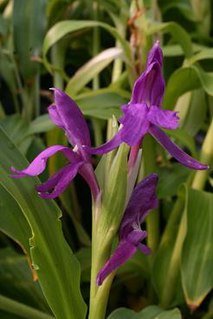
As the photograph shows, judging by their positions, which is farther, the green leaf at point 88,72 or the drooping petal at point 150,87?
the green leaf at point 88,72

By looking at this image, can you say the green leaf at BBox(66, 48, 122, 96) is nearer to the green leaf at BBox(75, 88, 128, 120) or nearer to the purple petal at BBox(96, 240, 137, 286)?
the green leaf at BBox(75, 88, 128, 120)

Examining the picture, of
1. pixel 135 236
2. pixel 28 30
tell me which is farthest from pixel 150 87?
pixel 28 30

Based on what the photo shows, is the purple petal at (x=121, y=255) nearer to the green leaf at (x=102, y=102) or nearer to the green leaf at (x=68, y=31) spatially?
the green leaf at (x=102, y=102)

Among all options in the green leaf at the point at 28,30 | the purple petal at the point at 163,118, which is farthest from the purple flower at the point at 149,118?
the green leaf at the point at 28,30

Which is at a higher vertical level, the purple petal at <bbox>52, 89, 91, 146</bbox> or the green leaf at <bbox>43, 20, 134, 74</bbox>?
the purple petal at <bbox>52, 89, 91, 146</bbox>

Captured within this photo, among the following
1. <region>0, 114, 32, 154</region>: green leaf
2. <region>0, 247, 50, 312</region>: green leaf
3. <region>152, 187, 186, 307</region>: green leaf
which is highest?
<region>0, 114, 32, 154</region>: green leaf

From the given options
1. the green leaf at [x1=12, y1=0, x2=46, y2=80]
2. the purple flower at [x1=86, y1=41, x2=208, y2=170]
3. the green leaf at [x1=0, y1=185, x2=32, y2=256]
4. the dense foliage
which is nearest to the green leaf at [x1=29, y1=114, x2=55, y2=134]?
the dense foliage

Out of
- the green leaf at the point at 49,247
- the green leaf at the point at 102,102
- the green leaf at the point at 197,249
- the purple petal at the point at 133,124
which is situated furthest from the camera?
the green leaf at the point at 102,102

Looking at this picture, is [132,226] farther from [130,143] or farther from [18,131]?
[18,131]
